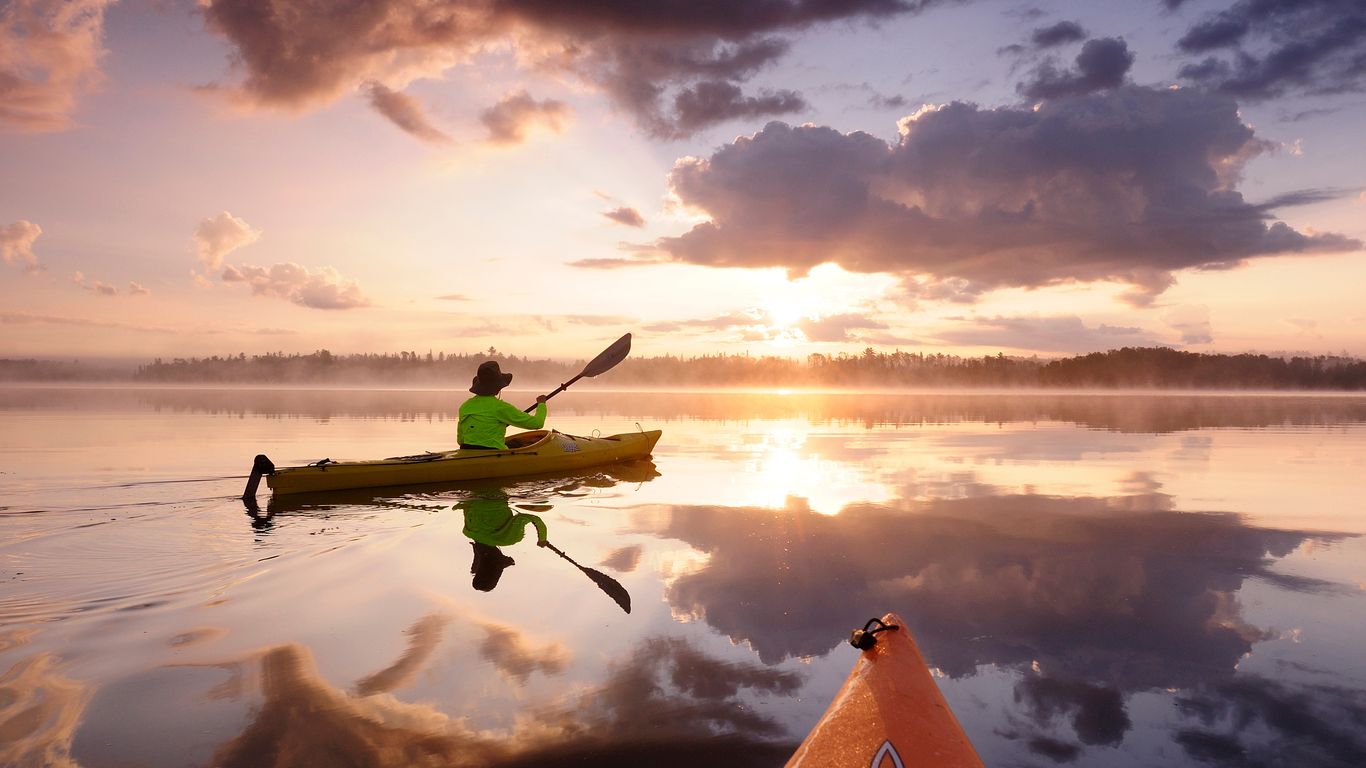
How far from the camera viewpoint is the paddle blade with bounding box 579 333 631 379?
1673cm

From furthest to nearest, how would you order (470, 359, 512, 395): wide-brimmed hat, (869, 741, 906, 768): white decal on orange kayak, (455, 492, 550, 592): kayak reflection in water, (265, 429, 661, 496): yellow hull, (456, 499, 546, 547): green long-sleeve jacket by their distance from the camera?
(470, 359, 512, 395): wide-brimmed hat → (265, 429, 661, 496): yellow hull → (456, 499, 546, 547): green long-sleeve jacket → (455, 492, 550, 592): kayak reflection in water → (869, 741, 906, 768): white decal on orange kayak

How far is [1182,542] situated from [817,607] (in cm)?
538

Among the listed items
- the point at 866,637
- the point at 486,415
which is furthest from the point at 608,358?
the point at 866,637

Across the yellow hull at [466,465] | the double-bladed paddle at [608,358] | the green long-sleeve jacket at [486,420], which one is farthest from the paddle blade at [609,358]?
the green long-sleeve jacket at [486,420]

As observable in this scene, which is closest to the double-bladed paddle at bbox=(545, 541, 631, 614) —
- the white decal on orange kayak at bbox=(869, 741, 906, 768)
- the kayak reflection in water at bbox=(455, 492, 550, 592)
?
the kayak reflection in water at bbox=(455, 492, 550, 592)

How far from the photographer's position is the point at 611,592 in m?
6.42

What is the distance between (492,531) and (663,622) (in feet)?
12.8

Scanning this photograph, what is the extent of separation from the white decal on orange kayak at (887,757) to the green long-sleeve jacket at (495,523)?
5.92m

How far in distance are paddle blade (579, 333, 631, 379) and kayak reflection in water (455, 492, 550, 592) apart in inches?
213

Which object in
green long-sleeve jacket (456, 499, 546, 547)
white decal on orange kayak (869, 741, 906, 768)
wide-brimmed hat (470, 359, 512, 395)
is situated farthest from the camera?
wide-brimmed hat (470, 359, 512, 395)

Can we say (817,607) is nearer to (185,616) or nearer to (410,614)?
(410,614)

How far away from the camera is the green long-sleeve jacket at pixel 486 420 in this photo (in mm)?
12688

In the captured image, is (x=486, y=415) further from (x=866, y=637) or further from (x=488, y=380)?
(x=866, y=637)

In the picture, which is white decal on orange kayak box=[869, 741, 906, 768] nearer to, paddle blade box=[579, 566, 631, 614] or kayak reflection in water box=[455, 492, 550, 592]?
paddle blade box=[579, 566, 631, 614]
